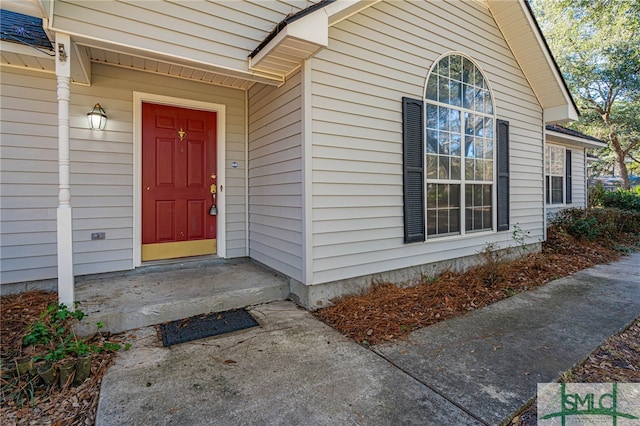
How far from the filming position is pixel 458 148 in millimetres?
4770

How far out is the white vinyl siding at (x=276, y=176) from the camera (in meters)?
3.47

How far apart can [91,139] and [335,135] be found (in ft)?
9.11

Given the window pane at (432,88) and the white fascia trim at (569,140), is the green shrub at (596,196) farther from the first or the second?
the window pane at (432,88)

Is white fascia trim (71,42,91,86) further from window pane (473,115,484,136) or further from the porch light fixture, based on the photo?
Result: window pane (473,115,484,136)

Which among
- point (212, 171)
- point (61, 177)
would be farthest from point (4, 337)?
point (212, 171)

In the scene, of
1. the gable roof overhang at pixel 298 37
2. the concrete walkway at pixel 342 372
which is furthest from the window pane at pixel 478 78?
the concrete walkway at pixel 342 372

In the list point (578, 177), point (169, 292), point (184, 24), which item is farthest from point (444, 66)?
point (578, 177)

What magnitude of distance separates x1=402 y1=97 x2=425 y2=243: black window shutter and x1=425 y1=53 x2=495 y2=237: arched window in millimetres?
164

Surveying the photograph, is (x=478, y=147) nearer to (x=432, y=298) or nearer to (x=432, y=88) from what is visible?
(x=432, y=88)

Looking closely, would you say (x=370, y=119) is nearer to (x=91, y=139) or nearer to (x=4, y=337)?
(x=91, y=139)

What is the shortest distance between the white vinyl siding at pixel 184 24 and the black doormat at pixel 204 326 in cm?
251

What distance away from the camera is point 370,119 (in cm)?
379

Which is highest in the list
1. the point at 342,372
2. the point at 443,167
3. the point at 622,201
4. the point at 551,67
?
the point at 551,67

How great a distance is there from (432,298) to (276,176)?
2.37m
